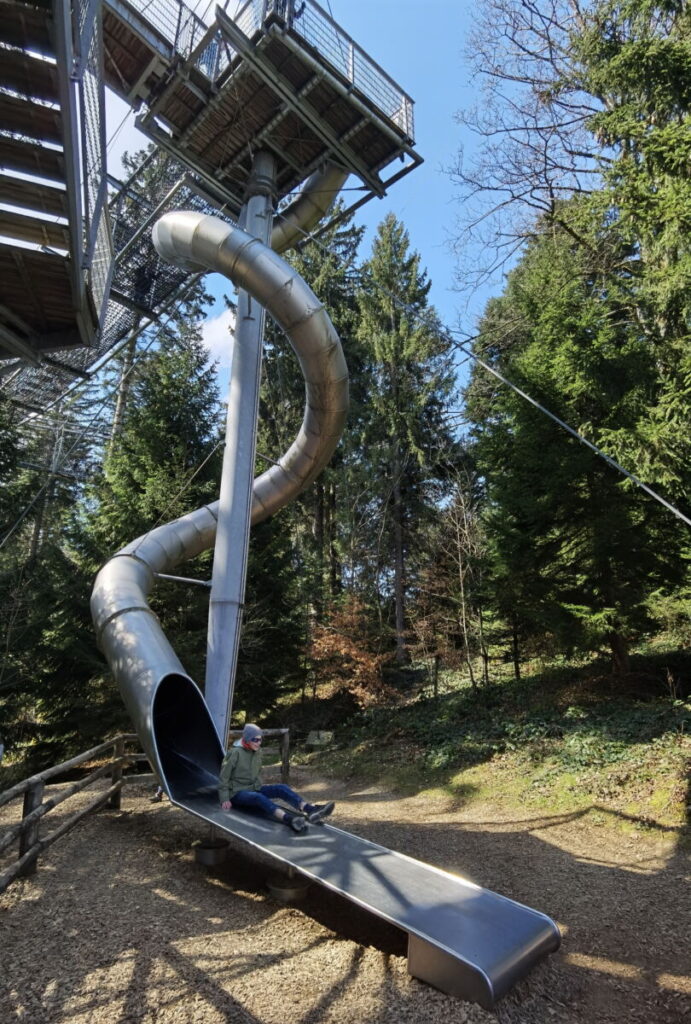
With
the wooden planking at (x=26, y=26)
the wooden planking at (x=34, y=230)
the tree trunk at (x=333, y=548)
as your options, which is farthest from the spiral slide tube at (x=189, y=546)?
the tree trunk at (x=333, y=548)

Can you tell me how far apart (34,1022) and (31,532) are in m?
24.9

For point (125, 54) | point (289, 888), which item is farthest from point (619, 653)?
point (125, 54)

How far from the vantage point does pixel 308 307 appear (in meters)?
8.02

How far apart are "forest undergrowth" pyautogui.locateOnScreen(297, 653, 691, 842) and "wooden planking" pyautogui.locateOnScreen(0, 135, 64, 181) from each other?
9.50 metres

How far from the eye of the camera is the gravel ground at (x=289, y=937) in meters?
3.52

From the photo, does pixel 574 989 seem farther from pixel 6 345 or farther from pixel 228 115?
pixel 228 115

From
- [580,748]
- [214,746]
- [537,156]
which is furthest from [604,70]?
[214,746]

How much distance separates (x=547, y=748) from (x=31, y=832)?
310 inches

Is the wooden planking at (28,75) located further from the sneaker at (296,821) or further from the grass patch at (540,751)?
the grass patch at (540,751)

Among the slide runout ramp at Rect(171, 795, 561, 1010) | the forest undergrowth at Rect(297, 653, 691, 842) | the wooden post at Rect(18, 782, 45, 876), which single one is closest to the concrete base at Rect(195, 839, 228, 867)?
the slide runout ramp at Rect(171, 795, 561, 1010)

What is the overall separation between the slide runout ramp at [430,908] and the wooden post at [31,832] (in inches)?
60.5

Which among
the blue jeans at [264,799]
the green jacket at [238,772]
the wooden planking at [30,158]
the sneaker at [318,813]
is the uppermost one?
the wooden planking at [30,158]

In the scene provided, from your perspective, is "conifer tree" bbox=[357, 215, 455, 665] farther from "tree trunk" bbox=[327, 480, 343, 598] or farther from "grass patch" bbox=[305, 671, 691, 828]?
"grass patch" bbox=[305, 671, 691, 828]

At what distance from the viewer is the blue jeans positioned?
597 cm
